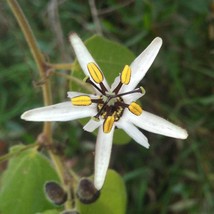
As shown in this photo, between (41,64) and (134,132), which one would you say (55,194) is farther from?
(41,64)

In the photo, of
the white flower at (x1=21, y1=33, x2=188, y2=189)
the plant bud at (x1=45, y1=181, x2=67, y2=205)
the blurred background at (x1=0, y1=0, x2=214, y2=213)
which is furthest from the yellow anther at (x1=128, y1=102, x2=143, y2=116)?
the blurred background at (x1=0, y1=0, x2=214, y2=213)

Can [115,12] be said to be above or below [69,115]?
above

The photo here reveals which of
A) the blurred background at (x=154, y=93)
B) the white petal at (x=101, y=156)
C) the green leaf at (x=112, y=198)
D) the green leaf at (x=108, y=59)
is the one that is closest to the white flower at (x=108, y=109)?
the white petal at (x=101, y=156)

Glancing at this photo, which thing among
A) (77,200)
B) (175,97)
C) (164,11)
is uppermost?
(164,11)

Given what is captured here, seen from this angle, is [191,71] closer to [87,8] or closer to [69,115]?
[87,8]

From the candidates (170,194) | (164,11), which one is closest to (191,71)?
(164,11)

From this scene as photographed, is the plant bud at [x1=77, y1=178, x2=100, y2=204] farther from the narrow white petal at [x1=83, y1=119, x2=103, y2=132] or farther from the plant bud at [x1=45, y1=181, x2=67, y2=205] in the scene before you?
the narrow white petal at [x1=83, y1=119, x2=103, y2=132]
